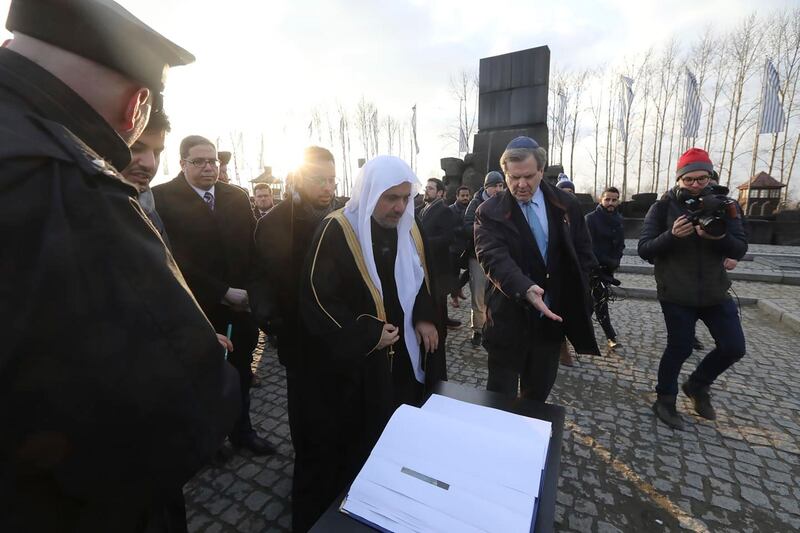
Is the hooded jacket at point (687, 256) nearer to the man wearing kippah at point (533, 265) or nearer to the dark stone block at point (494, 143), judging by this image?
the man wearing kippah at point (533, 265)

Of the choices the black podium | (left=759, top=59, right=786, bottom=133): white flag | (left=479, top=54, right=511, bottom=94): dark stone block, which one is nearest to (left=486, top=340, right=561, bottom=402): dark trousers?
the black podium

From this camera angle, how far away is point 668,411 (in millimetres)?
3178

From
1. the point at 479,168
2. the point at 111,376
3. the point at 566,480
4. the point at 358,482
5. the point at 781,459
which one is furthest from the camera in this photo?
the point at 479,168

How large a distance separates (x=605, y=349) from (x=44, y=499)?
5.33m

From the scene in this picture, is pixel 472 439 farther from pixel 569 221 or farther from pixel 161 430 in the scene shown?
pixel 569 221

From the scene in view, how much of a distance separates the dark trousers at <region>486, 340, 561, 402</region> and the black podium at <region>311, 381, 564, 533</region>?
3.33 ft

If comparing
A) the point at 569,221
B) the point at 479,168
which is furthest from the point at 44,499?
the point at 479,168

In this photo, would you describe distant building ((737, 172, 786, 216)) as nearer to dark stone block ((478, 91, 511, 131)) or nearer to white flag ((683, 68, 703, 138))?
white flag ((683, 68, 703, 138))

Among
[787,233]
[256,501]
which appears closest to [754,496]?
[256,501]

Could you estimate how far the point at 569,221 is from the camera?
2.52 m

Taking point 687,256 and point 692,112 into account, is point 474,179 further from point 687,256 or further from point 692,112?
point 692,112

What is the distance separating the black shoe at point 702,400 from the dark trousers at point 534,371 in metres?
1.66

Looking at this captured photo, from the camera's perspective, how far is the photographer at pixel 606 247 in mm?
4715

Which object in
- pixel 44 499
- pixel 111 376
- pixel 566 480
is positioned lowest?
pixel 566 480
